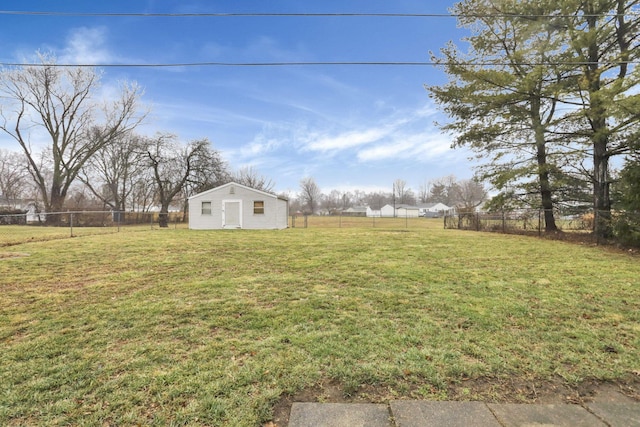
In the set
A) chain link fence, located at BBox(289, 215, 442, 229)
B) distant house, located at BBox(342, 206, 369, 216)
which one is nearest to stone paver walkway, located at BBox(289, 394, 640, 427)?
chain link fence, located at BBox(289, 215, 442, 229)

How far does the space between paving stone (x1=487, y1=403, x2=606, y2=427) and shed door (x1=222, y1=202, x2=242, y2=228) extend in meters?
17.0

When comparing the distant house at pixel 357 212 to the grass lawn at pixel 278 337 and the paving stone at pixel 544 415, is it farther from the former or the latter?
the paving stone at pixel 544 415

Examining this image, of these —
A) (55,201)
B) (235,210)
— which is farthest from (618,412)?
(55,201)

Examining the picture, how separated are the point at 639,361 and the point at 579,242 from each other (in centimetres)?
1006

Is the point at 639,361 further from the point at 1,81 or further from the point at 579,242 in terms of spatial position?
the point at 1,81

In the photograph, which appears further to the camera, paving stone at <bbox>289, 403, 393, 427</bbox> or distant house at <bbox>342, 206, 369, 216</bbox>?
distant house at <bbox>342, 206, 369, 216</bbox>

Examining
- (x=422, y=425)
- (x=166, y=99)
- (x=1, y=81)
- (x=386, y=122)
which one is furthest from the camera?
(x=1, y=81)

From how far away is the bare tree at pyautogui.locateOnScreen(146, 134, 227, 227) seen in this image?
86.2ft

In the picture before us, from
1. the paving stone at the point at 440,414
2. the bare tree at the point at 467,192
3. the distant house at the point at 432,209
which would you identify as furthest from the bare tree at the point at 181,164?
the bare tree at the point at 467,192

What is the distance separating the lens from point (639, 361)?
2.26 meters

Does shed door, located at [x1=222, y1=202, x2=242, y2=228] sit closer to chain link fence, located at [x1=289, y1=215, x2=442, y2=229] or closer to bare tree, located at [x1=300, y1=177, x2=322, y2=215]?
chain link fence, located at [x1=289, y1=215, x2=442, y2=229]

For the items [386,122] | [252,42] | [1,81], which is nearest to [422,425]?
[252,42]

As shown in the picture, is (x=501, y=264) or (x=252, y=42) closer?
(x=501, y=264)

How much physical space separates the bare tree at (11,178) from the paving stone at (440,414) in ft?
157
